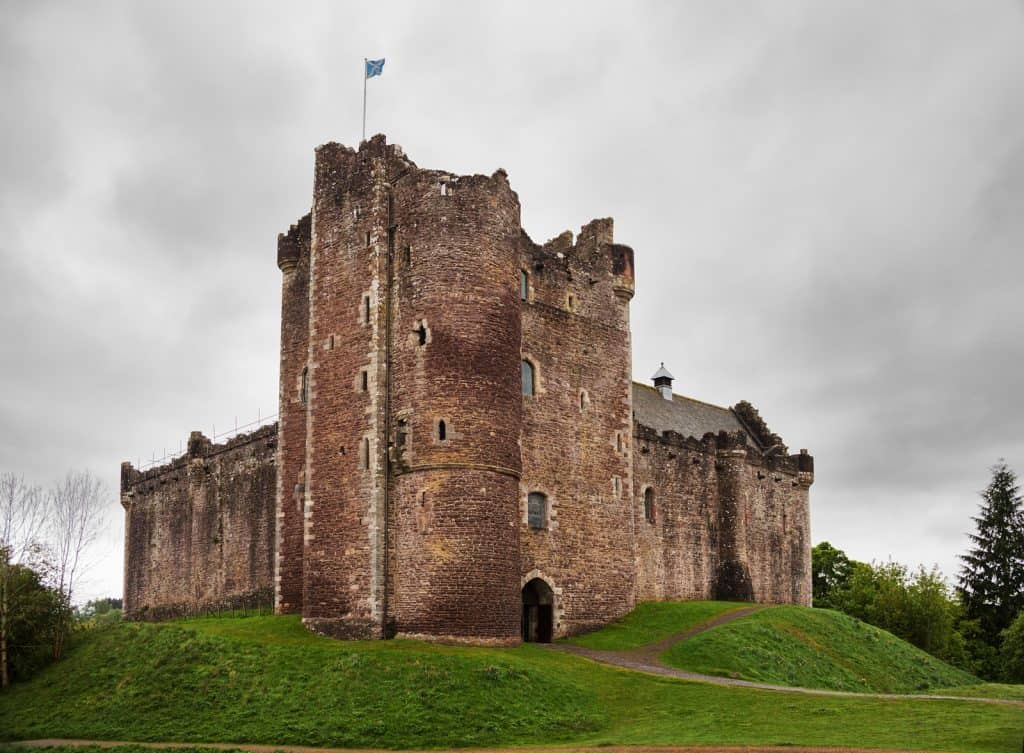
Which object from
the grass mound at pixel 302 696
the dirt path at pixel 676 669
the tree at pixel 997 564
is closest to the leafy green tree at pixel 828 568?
the tree at pixel 997 564

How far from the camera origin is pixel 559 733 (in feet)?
A: 89.4

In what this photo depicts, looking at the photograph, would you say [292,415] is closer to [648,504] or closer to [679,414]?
[648,504]

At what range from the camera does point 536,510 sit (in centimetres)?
4047

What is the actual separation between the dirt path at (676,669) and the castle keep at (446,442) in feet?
8.78

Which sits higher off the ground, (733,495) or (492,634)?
(733,495)

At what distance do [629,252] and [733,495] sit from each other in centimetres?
1428

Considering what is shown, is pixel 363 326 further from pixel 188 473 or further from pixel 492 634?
pixel 188 473

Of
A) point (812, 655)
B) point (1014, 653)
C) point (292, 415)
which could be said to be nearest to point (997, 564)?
point (1014, 653)

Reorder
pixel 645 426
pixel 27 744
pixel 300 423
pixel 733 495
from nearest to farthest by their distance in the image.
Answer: pixel 27 744, pixel 300 423, pixel 645 426, pixel 733 495

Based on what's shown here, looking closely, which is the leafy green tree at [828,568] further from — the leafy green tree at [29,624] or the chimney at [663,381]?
the leafy green tree at [29,624]

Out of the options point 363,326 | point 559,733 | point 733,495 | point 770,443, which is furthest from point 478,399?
point 770,443

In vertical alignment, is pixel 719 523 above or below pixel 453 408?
below

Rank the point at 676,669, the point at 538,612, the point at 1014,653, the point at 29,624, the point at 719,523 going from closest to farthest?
the point at 676,669
the point at 29,624
the point at 538,612
the point at 1014,653
the point at 719,523

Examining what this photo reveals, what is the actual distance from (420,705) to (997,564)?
46.1 metres
